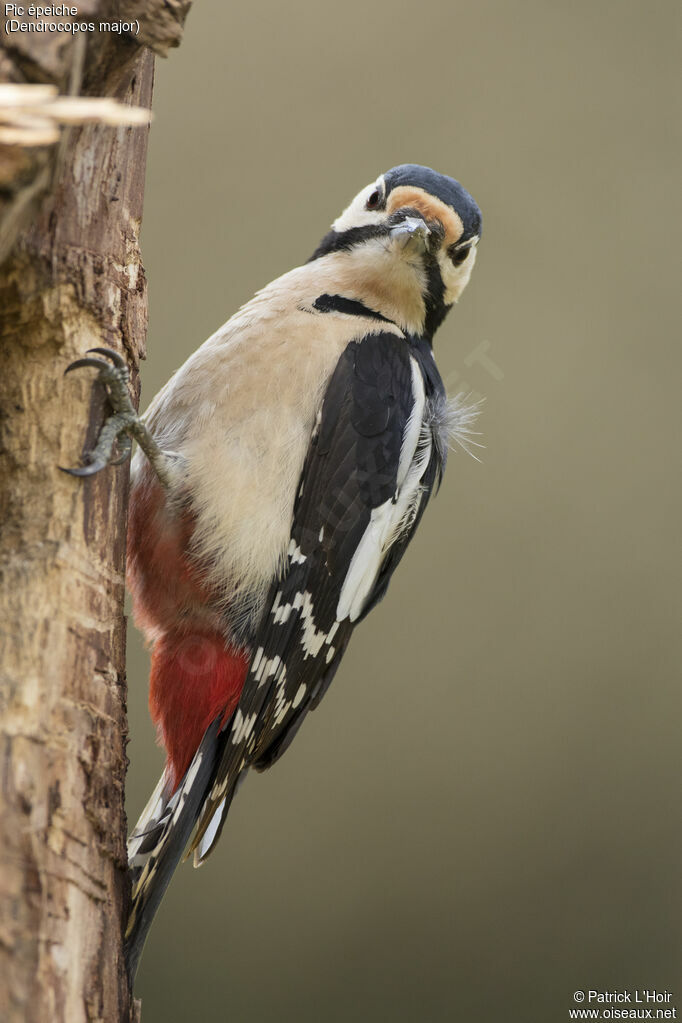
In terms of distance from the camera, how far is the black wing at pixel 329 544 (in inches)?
61.7

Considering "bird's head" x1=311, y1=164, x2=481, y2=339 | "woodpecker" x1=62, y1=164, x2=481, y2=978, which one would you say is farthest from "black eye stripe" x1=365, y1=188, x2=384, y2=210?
"woodpecker" x1=62, y1=164, x2=481, y2=978

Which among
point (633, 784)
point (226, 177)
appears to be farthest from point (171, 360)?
point (633, 784)

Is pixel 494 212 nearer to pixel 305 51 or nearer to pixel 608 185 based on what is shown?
pixel 608 185

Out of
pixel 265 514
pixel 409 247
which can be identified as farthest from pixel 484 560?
pixel 265 514

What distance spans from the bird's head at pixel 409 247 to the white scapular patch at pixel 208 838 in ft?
2.67

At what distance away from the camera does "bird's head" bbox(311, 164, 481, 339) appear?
5.87 feet

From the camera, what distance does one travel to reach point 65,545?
1.24 metres

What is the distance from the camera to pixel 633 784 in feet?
9.71

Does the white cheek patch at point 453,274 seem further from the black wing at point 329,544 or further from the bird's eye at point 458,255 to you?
the black wing at point 329,544

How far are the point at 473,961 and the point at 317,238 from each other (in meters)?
1.94

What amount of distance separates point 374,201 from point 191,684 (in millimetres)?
876

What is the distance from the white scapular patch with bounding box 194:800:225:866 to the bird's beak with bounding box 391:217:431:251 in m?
0.90

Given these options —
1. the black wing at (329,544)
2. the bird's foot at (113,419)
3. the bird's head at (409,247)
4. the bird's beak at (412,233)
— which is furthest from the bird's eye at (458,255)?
the bird's foot at (113,419)

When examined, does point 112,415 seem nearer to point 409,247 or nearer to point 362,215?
point 409,247
